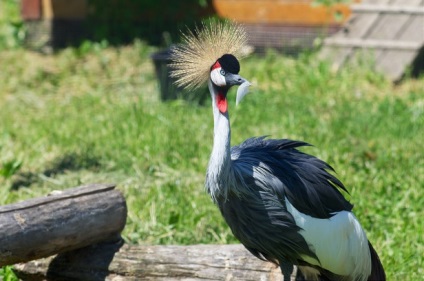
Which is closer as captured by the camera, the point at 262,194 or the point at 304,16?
the point at 262,194

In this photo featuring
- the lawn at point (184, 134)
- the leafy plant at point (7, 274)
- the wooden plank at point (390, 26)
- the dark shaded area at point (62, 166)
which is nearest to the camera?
the leafy plant at point (7, 274)

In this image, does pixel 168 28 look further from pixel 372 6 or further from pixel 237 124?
pixel 237 124

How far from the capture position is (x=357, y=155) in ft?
20.7

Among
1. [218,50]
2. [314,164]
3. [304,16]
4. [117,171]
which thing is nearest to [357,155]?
[117,171]

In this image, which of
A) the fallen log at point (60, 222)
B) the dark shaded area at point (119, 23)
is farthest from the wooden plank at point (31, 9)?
the fallen log at point (60, 222)

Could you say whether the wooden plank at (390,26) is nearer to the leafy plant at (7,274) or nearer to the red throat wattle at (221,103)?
the leafy plant at (7,274)

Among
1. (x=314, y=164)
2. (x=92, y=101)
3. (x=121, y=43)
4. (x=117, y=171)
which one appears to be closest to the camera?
(x=314, y=164)

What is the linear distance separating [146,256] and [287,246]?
931 millimetres

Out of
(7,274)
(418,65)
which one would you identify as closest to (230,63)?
(7,274)

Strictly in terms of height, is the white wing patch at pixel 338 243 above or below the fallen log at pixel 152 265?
above

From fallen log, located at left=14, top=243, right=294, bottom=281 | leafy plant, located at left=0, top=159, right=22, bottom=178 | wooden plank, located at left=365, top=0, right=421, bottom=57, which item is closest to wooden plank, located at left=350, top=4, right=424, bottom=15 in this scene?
wooden plank, located at left=365, top=0, right=421, bottom=57

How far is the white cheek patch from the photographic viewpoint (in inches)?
144

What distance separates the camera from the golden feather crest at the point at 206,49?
3744 millimetres

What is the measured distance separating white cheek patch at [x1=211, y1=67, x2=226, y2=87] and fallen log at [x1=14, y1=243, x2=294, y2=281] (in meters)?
1.08
